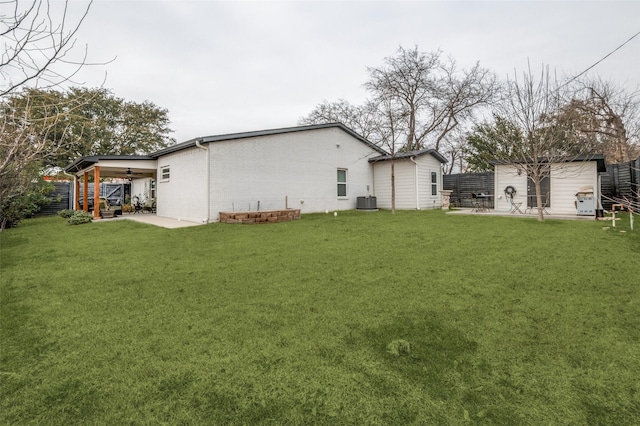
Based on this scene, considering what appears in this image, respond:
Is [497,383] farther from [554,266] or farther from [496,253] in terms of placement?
[496,253]

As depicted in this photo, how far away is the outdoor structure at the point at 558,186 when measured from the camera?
10664 mm

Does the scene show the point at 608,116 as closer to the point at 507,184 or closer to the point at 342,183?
the point at 507,184

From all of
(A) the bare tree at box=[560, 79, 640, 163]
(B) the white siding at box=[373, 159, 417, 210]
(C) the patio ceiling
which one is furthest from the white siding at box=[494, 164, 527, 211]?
(C) the patio ceiling

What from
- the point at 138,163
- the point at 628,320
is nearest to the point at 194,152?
the point at 138,163

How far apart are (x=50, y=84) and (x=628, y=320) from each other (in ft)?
15.7

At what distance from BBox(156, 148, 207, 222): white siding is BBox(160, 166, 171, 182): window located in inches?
3.6

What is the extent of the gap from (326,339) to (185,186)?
10210 millimetres

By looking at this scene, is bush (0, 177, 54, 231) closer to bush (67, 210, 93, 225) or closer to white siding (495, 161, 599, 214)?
bush (67, 210, 93, 225)

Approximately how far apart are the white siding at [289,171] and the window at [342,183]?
21 centimetres

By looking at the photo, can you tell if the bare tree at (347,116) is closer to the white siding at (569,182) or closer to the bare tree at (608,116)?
the bare tree at (608,116)

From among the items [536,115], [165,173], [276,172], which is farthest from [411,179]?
[165,173]

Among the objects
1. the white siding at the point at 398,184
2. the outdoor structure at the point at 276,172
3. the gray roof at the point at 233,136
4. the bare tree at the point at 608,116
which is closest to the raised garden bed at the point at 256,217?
the outdoor structure at the point at 276,172

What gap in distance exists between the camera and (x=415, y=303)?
317 cm

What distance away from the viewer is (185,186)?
11070 millimetres
